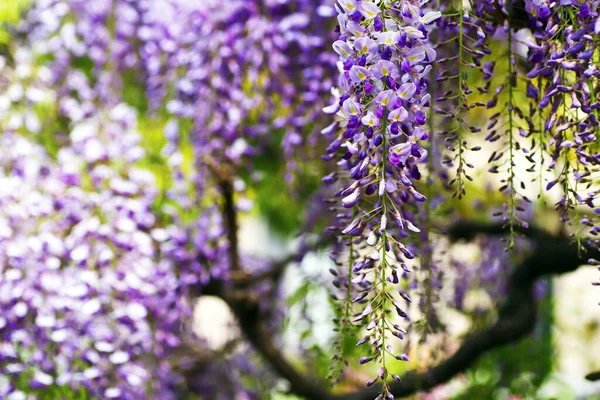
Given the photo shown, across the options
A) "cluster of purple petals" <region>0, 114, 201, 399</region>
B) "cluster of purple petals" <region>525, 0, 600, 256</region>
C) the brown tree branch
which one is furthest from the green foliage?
"cluster of purple petals" <region>525, 0, 600, 256</region>

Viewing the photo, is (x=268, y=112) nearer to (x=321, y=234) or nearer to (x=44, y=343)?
(x=321, y=234)

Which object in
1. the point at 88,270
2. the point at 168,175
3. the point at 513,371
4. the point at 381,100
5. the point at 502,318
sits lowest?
the point at 513,371

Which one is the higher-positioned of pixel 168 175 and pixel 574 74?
pixel 574 74

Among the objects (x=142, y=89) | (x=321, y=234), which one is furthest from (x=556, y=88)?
(x=142, y=89)

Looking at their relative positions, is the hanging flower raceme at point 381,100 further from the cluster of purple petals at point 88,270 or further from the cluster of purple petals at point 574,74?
the cluster of purple petals at point 88,270

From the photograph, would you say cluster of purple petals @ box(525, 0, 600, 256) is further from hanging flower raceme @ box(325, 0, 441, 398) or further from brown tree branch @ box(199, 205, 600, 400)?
brown tree branch @ box(199, 205, 600, 400)

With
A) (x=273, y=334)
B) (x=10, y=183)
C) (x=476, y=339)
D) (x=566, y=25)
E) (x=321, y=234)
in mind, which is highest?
(x=566, y=25)

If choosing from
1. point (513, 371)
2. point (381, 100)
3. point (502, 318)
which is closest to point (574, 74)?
point (381, 100)

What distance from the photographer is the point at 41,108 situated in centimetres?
283

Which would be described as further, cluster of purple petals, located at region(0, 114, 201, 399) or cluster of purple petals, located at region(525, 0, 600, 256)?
cluster of purple petals, located at region(0, 114, 201, 399)

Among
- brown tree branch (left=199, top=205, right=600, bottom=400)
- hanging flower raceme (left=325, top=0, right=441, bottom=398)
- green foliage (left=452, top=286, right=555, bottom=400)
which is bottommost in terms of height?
green foliage (left=452, top=286, right=555, bottom=400)

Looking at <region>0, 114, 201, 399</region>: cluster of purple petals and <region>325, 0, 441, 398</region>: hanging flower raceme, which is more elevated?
<region>325, 0, 441, 398</region>: hanging flower raceme

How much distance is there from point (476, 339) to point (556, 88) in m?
1.22

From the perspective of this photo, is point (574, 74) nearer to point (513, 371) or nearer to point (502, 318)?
point (502, 318)
